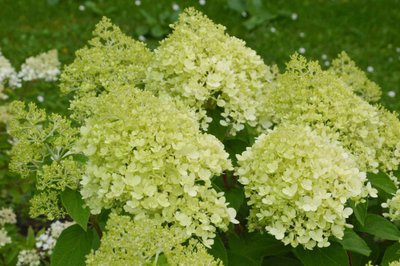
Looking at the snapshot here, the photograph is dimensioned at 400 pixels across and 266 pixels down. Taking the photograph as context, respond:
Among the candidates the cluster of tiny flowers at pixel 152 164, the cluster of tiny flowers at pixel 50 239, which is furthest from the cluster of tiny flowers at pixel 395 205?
the cluster of tiny flowers at pixel 50 239

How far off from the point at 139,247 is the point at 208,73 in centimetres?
111

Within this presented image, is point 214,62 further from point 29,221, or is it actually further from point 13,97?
point 13,97

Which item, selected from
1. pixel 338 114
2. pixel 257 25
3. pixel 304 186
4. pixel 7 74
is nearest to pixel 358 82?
pixel 338 114

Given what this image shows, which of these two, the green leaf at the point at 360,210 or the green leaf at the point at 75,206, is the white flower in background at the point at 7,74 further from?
the green leaf at the point at 360,210

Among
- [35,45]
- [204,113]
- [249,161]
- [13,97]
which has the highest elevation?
[35,45]

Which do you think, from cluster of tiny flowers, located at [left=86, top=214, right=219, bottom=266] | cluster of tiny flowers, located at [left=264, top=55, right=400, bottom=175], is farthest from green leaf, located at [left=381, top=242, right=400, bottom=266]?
cluster of tiny flowers, located at [left=86, top=214, right=219, bottom=266]

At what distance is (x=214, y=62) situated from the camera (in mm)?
3072

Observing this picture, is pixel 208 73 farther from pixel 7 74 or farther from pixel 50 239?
pixel 7 74

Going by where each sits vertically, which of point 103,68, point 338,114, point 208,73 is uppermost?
point 103,68

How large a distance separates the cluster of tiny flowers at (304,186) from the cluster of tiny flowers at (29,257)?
6.31 feet

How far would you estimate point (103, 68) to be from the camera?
11.1 ft

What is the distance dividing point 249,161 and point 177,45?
2.19 ft

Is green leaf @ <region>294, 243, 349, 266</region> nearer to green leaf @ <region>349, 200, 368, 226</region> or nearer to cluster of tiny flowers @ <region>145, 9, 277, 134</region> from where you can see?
green leaf @ <region>349, 200, 368, 226</region>

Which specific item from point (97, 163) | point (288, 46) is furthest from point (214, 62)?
point (288, 46)
